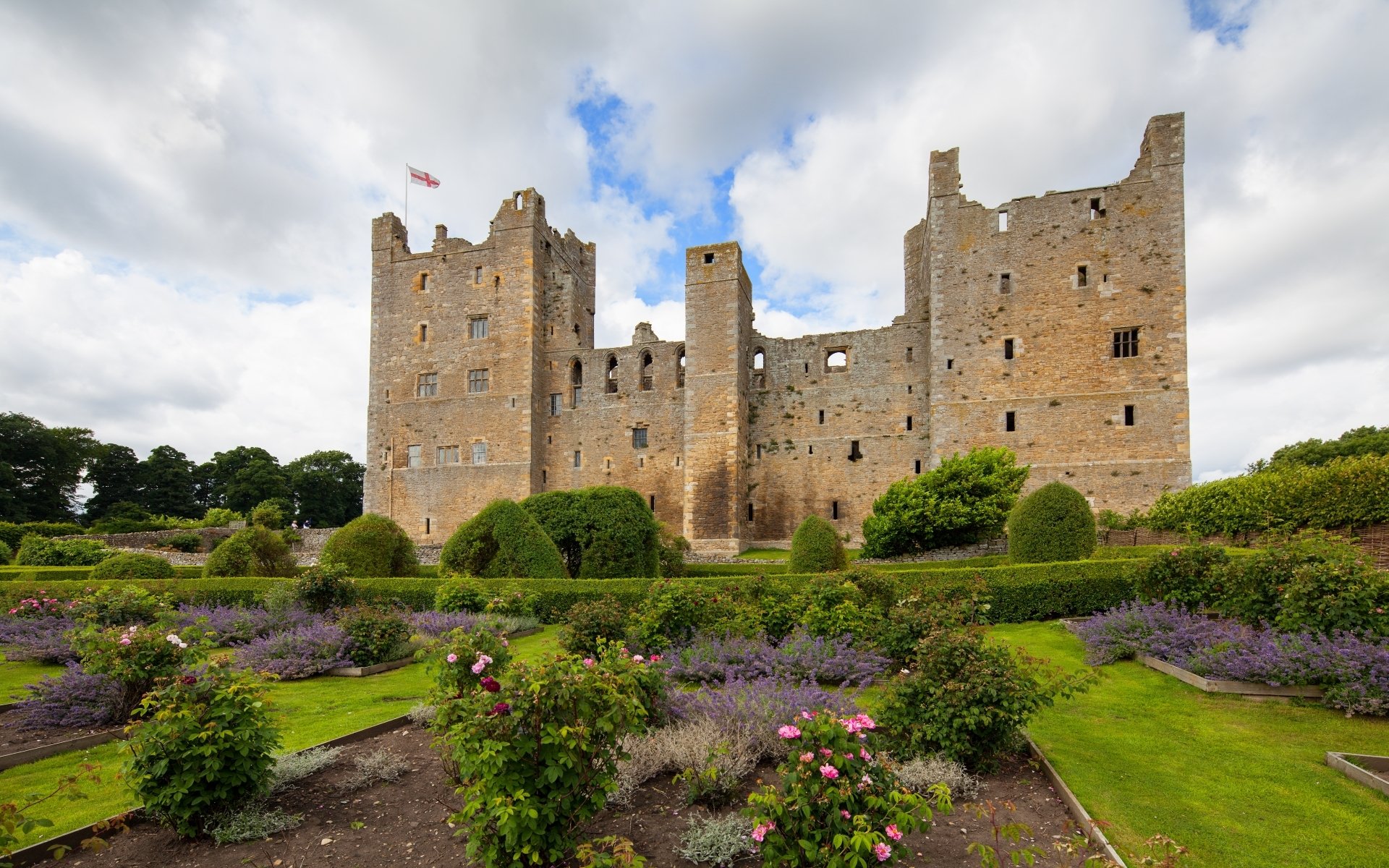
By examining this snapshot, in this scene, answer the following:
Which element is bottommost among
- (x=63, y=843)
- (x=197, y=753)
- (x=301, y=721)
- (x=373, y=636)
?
(x=301, y=721)

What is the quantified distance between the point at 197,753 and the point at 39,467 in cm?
6348

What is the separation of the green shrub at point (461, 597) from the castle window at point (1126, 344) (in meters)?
24.3

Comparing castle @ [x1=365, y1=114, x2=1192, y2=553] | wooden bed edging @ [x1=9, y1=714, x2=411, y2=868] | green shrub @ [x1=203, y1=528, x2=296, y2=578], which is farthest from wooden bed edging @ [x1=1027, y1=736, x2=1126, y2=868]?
castle @ [x1=365, y1=114, x2=1192, y2=553]

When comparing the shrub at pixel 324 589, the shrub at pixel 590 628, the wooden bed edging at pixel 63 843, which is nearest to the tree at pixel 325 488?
the shrub at pixel 324 589

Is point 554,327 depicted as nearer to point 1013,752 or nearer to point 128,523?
point 128,523

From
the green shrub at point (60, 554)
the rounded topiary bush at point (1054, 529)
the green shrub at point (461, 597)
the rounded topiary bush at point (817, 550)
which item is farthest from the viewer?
the green shrub at point (60, 554)

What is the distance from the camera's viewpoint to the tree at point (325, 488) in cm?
6216

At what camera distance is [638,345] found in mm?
33906

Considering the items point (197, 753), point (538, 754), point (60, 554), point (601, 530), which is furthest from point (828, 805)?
point (60, 554)

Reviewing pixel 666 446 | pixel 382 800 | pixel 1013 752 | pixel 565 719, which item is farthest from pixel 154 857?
pixel 666 446

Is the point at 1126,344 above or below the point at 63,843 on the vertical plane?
above

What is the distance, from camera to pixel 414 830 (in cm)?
473

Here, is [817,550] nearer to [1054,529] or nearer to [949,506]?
[1054,529]

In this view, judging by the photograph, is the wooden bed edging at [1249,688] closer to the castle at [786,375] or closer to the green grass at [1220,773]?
the green grass at [1220,773]
